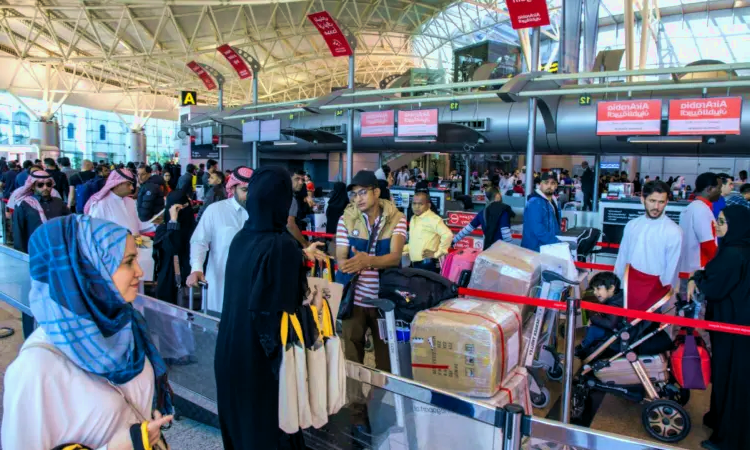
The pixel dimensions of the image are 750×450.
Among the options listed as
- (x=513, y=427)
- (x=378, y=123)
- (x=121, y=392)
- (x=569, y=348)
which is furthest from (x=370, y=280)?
(x=378, y=123)

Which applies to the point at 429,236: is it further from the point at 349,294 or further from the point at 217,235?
the point at 217,235

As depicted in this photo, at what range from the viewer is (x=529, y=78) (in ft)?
23.7

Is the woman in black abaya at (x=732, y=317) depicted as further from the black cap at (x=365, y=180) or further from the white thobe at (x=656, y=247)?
the black cap at (x=365, y=180)

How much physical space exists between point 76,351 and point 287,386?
886 millimetres

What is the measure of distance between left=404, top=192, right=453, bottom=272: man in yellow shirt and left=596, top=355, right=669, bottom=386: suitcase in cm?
176

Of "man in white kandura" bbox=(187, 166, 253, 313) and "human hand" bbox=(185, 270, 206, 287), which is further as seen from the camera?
"man in white kandura" bbox=(187, 166, 253, 313)

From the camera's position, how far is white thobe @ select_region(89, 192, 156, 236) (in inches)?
182

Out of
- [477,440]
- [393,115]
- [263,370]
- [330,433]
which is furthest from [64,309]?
[393,115]

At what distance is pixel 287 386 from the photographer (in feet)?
6.72

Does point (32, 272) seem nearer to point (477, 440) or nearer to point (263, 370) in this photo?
point (263, 370)

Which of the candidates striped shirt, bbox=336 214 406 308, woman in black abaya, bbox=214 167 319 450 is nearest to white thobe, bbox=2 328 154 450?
woman in black abaya, bbox=214 167 319 450

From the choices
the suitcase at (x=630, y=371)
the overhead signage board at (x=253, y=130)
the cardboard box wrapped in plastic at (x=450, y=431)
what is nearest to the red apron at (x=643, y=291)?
the suitcase at (x=630, y=371)

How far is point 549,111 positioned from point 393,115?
290 cm

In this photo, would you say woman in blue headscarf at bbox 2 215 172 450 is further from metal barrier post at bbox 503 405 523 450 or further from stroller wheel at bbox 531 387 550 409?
stroller wheel at bbox 531 387 550 409
